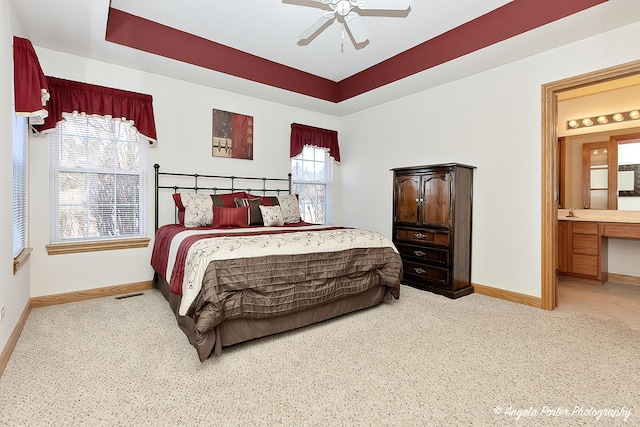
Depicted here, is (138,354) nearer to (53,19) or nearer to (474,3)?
(53,19)

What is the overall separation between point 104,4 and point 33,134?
4.97 feet

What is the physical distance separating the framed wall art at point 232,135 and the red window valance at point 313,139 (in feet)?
2.23

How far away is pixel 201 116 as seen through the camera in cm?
403

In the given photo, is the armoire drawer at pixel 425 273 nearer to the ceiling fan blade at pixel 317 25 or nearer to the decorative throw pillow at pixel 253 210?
the decorative throw pillow at pixel 253 210

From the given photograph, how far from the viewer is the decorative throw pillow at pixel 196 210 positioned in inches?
136

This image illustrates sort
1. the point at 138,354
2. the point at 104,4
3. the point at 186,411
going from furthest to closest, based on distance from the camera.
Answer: the point at 104,4, the point at 138,354, the point at 186,411

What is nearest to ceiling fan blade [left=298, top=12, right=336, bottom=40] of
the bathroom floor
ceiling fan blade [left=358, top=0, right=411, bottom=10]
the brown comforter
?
ceiling fan blade [left=358, top=0, right=411, bottom=10]

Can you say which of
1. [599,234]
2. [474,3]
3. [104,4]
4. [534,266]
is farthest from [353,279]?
[599,234]

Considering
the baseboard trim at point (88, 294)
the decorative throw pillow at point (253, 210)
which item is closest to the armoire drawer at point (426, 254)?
the decorative throw pillow at point (253, 210)

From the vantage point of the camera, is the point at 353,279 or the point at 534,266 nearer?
the point at 353,279

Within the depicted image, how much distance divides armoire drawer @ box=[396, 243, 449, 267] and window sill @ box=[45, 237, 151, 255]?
10.1 feet

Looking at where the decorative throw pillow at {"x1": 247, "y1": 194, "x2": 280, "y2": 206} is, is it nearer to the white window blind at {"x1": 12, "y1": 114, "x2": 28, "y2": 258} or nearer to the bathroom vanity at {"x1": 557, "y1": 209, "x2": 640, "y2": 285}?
the white window blind at {"x1": 12, "y1": 114, "x2": 28, "y2": 258}

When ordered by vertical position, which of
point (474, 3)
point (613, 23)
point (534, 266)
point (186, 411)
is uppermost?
point (474, 3)

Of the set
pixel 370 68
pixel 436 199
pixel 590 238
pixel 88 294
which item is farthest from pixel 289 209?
pixel 590 238
